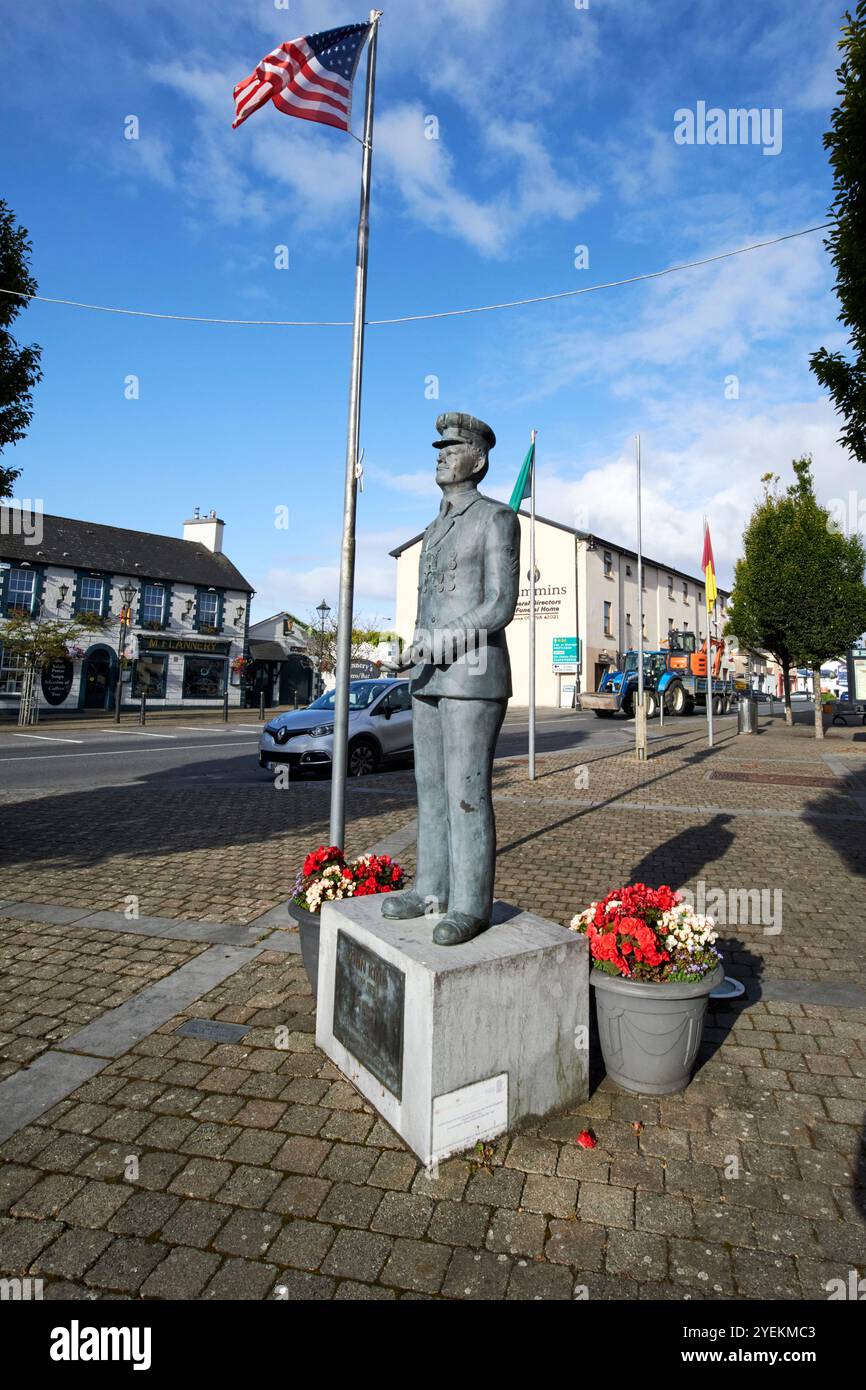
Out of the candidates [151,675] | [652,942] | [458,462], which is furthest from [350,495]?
[151,675]

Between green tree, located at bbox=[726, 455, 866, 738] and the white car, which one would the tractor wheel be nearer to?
green tree, located at bbox=[726, 455, 866, 738]

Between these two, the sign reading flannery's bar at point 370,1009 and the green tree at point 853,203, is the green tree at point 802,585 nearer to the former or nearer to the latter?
the green tree at point 853,203

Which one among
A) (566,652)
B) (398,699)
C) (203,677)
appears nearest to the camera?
(398,699)

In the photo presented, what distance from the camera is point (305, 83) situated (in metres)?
6.42

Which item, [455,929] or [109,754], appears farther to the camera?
[109,754]

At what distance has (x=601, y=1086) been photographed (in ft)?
11.4

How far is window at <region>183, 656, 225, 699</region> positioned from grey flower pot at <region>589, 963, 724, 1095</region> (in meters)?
37.7

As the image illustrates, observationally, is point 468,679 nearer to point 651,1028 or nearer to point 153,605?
point 651,1028

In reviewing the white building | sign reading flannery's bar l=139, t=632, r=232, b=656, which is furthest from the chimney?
sign reading flannery's bar l=139, t=632, r=232, b=656

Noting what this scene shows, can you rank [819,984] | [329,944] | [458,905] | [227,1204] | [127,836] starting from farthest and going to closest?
1. [127,836]
2. [819,984]
3. [329,944]
4. [458,905]
5. [227,1204]

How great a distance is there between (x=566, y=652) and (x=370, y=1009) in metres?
40.6
